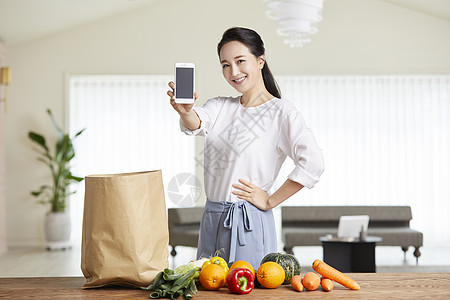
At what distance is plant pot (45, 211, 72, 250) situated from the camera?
293 inches

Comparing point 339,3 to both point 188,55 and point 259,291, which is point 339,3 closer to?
point 188,55

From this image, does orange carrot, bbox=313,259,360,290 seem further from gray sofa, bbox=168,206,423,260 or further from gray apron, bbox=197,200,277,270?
gray sofa, bbox=168,206,423,260

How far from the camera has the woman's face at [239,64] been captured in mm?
1839

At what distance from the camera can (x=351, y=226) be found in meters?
5.64

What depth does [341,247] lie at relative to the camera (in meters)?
5.42

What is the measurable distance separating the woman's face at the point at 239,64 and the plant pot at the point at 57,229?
240 inches

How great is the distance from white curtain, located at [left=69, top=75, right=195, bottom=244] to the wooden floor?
1121 millimetres

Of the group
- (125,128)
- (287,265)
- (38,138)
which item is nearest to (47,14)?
(38,138)

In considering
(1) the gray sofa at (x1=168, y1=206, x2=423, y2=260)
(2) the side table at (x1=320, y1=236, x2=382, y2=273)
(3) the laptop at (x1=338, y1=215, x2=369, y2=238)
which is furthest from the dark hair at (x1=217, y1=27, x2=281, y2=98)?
(1) the gray sofa at (x1=168, y1=206, x2=423, y2=260)

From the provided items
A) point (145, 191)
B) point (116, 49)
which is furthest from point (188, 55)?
point (145, 191)

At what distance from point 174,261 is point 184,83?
5.30 meters

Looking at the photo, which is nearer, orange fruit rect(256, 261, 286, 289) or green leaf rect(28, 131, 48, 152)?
orange fruit rect(256, 261, 286, 289)

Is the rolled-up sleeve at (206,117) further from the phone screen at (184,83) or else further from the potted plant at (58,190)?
the potted plant at (58,190)

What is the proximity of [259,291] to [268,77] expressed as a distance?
832 millimetres
